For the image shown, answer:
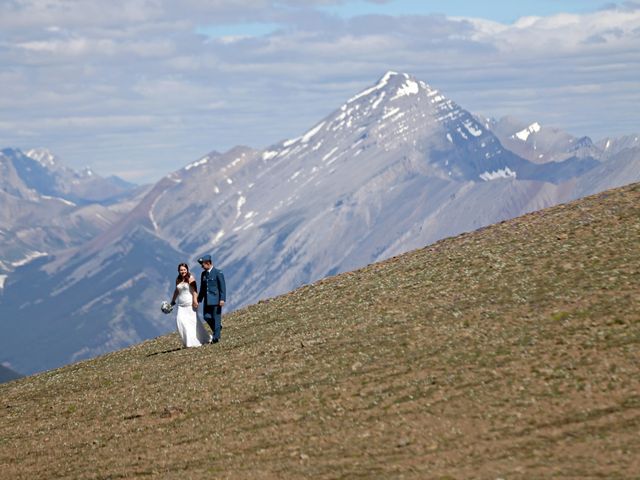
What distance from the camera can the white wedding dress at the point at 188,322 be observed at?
153 ft

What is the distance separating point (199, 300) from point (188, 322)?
7.11ft

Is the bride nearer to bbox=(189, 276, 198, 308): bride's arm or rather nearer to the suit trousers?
bbox=(189, 276, 198, 308): bride's arm

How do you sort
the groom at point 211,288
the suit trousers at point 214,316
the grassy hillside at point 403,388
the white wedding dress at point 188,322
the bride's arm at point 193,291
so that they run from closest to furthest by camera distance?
the grassy hillside at point 403,388 < the groom at point 211,288 < the bride's arm at point 193,291 < the suit trousers at point 214,316 < the white wedding dress at point 188,322

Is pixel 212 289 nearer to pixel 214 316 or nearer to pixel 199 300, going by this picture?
pixel 199 300

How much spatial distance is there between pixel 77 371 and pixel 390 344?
64.6 feet

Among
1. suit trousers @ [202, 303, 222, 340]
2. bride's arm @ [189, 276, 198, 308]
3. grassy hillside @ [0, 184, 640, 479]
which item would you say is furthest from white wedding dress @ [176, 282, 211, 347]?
grassy hillside @ [0, 184, 640, 479]

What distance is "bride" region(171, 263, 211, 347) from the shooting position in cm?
4606

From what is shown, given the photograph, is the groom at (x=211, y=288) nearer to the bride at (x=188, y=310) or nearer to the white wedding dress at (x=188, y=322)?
the bride at (x=188, y=310)

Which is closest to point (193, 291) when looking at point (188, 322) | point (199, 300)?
point (199, 300)

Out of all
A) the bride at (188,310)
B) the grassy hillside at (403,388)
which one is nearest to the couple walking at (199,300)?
the bride at (188,310)

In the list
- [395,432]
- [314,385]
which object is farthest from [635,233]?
[395,432]

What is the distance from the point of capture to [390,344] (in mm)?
38281

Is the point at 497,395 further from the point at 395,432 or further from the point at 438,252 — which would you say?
the point at 438,252

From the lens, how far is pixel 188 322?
4769 centimetres
